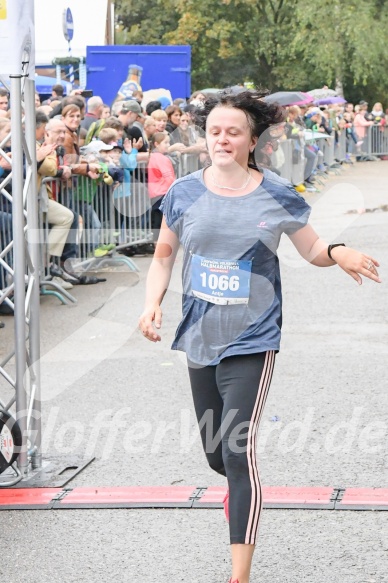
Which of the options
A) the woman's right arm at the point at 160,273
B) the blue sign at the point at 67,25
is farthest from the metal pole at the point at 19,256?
the blue sign at the point at 67,25

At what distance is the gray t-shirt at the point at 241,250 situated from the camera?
437cm

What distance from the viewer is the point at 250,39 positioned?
54.5 m

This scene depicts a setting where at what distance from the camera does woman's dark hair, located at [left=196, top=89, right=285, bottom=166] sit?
4430 mm

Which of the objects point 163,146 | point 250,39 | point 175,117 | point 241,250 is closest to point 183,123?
point 175,117

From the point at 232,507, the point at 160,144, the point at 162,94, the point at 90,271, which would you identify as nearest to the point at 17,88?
the point at 232,507

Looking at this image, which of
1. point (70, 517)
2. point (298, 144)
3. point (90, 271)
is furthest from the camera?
point (298, 144)

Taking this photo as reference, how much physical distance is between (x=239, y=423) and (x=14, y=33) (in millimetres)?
2370

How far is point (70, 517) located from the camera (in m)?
5.37

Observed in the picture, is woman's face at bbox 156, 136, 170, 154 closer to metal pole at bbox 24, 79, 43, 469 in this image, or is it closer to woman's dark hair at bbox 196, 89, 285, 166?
metal pole at bbox 24, 79, 43, 469

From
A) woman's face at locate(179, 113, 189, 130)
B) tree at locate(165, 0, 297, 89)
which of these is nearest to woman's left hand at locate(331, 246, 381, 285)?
woman's face at locate(179, 113, 189, 130)

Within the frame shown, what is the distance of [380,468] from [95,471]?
1.48 metres

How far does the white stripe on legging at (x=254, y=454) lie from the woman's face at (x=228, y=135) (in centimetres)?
75

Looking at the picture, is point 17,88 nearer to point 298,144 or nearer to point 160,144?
point 160,144

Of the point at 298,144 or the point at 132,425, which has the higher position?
the point at 132,425
